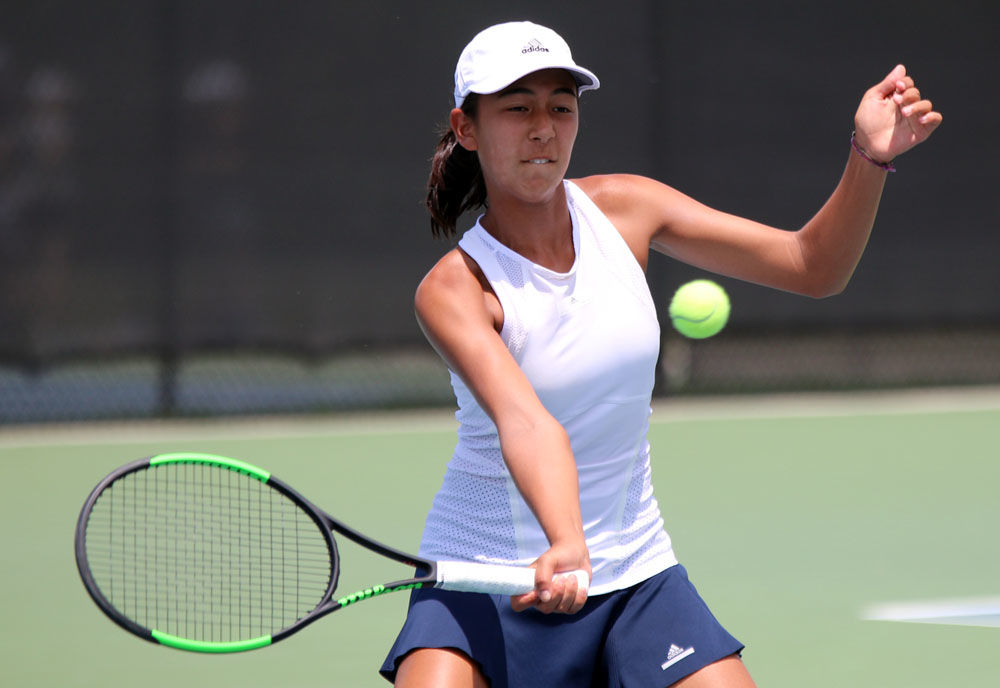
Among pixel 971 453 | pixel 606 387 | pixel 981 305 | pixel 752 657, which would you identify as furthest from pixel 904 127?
pixel 981 305

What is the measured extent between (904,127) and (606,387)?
603 millimetres

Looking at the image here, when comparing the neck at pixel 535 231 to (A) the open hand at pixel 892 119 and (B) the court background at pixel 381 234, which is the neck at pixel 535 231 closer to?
(A) the open hand at pixel 892 119

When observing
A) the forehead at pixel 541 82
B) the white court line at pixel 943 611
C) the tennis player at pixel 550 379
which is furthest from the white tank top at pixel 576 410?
the white court line at pixel 943 611

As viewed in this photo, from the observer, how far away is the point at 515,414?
77.1 inches

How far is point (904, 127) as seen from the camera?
2.18 meters

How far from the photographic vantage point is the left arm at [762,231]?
2.25 meters

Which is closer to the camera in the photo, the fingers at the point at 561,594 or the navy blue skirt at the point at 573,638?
the fingers at the point at 561,594

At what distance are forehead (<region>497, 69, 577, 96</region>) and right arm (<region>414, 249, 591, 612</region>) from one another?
0.26 metres

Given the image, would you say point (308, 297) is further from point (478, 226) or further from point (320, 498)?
point (478, 226)

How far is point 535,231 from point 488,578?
56 centimetres

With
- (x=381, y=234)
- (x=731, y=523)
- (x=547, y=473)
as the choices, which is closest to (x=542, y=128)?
(x=547, y=473)

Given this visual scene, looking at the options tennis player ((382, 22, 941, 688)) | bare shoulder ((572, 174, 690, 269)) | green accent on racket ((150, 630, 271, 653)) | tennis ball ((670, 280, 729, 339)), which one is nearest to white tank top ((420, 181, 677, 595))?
tennis player ((382, 22, 941, 688))

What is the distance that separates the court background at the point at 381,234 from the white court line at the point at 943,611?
123 cm

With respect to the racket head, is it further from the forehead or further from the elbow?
the elbow
